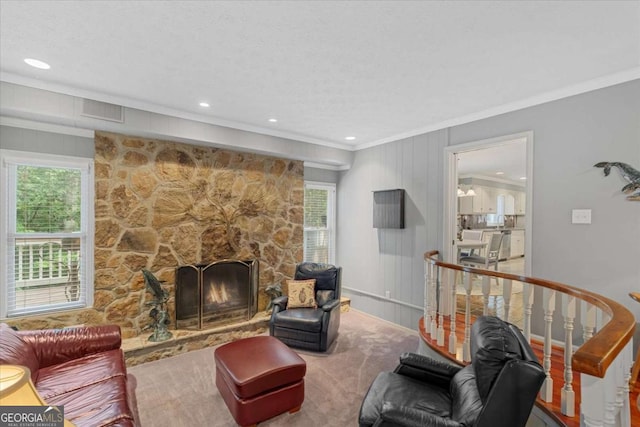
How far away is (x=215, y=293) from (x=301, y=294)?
1187 millimetres

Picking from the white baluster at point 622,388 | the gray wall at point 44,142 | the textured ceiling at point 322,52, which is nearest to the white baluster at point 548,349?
the white baluster at point 622,388

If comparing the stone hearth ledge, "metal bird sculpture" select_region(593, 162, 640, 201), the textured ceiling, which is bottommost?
the stone hearth ledge

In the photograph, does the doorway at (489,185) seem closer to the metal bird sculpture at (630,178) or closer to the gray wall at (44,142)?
the metal bird sculpture at (630,178)

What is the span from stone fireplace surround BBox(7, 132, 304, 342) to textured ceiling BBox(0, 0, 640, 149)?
0.69 metres

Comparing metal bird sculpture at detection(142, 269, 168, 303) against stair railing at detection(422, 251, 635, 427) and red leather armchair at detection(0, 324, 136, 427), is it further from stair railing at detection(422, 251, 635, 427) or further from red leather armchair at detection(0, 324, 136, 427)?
stair railing at detection(422, 251, 635, 427)

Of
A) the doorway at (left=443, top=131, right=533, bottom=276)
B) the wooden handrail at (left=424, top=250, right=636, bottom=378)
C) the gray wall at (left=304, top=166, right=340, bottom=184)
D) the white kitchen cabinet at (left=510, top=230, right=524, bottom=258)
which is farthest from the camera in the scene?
the white kitchen cabinet at (left=510, top=230, right=524, bottom=258)

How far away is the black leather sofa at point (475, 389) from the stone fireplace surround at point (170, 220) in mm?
2582

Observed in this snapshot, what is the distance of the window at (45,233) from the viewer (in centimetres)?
301

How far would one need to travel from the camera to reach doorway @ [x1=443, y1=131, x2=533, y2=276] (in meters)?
3.11

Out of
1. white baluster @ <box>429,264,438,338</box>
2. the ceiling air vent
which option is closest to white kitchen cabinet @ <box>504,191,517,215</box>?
white baluster @ <box>429,264,438,338</box>

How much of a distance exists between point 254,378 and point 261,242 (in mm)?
2490

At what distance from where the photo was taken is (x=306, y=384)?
2.80 metres

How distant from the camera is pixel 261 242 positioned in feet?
14.8

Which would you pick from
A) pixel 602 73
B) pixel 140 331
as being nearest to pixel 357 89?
pixel 602 73
